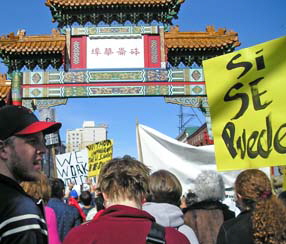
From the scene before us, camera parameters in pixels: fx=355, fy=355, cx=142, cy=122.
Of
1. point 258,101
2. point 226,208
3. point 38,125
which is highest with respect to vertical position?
point 258,101

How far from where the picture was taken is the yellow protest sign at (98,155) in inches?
330

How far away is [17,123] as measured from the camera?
Result: 1555mm

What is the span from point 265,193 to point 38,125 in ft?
4.66

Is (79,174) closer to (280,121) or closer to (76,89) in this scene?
(76,89)

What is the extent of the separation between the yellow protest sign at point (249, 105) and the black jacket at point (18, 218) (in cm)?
182

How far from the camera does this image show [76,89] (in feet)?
44.1

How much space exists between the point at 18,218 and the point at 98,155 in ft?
24.0

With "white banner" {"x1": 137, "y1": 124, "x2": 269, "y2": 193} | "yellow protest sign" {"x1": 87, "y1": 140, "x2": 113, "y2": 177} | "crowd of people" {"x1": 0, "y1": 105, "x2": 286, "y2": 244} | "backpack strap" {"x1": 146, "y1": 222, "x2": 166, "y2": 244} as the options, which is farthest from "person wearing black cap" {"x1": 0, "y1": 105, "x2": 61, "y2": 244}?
"yellow protest sign" {"x1": 87, "y1": 140, "x2": 113, "y2": 177}

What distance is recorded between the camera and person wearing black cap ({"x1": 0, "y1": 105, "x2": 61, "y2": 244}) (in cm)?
129

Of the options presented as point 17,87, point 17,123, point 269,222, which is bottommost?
point 269,222

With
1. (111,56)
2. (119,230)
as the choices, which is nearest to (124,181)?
(119,230)

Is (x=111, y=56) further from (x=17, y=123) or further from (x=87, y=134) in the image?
(x=87, y=134)

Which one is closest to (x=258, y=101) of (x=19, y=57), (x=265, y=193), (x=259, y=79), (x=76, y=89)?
(x=259, y=79)

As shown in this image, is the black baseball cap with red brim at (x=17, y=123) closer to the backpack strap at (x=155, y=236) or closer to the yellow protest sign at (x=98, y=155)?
the backpack strap at (x=155, y=236)
